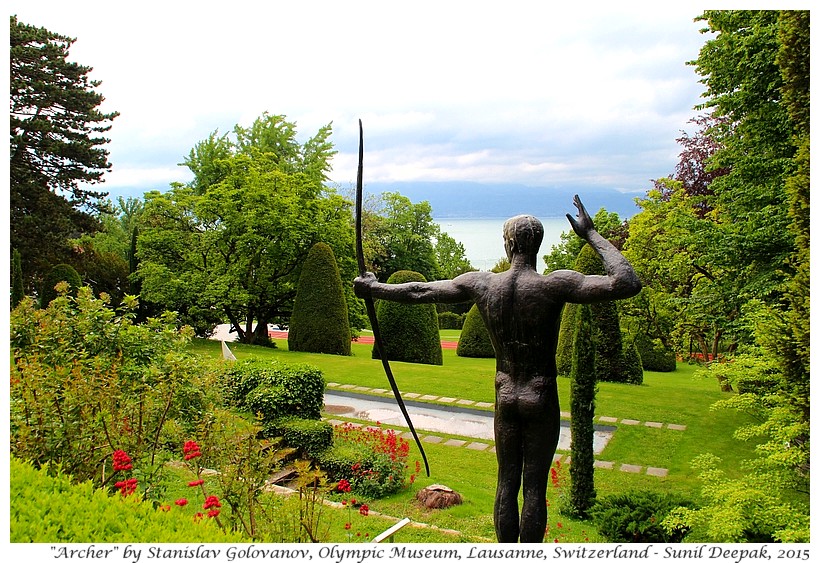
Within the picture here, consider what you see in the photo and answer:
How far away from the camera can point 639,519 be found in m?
5.97

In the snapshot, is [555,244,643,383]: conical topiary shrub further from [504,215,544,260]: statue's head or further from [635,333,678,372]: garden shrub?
[504,215,544,260]: statue's head

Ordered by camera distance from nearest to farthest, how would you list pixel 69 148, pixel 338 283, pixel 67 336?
pixel 67 336 < pixel 338 283 < pixel 69 148

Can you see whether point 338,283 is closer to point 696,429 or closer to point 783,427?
point 696,429

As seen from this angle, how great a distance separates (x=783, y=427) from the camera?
542 cm

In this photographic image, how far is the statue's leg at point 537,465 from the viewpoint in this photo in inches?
151

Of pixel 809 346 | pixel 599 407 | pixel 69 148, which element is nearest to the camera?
pixel 809 346

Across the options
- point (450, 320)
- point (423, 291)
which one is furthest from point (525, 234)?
point (450, 320)

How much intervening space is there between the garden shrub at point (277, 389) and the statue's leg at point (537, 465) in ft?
16.2

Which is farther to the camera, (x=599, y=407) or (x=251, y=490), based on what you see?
(x=599, y=407)

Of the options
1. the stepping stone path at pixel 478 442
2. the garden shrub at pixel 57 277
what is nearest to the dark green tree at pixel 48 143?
the garden shrub at pixel 57 277

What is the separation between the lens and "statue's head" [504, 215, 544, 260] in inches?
151

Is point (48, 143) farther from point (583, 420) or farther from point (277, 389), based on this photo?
point (583, 420)
